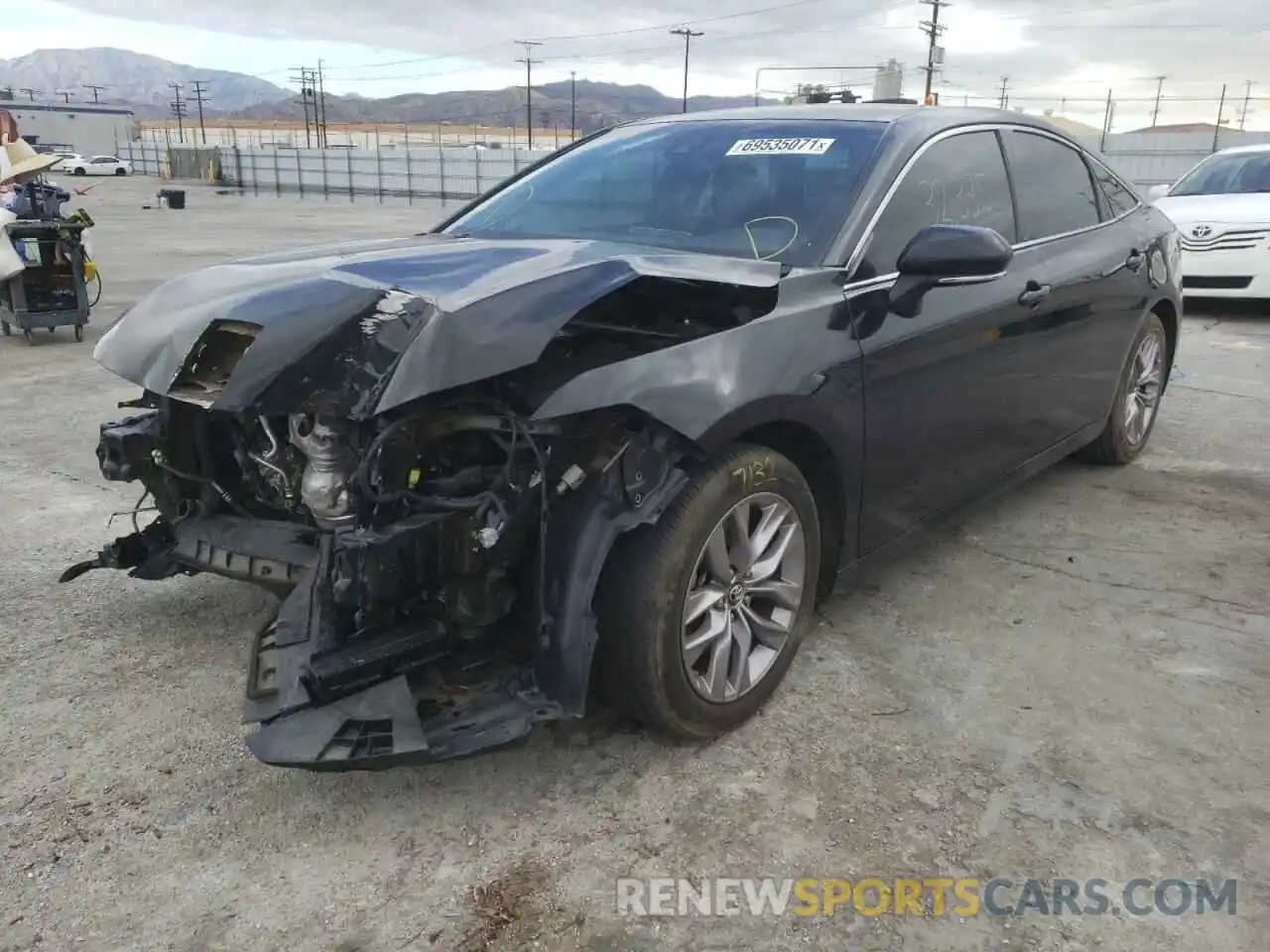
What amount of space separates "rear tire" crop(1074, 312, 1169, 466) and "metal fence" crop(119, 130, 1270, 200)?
92.9 ft

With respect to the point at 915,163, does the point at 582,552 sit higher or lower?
lower

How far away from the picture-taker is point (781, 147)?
3.40m

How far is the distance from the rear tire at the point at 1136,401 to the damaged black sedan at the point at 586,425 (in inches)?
57.6

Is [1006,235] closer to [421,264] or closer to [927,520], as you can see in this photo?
[927,520]

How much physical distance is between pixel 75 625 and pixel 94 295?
8.55m

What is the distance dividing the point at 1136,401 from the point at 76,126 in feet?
340

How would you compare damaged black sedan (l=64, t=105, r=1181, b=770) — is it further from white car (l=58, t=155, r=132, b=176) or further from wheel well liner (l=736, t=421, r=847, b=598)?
white car (l=58, t=155, r=132, b=176)

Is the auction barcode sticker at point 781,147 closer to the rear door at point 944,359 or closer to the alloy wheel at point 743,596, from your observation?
the rear door at point 944,359

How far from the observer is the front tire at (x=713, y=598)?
243cm

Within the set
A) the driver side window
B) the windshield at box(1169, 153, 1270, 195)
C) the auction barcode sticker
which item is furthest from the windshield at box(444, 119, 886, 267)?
the windshield at box(1169, 153, 1270, 195)

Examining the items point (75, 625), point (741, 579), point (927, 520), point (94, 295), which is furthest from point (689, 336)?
point (94, 295)

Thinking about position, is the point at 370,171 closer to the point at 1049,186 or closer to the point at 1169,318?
the point at 1169,318

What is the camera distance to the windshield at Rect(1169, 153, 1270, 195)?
1047 centimetres

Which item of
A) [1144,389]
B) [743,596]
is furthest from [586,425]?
[1144,389]
